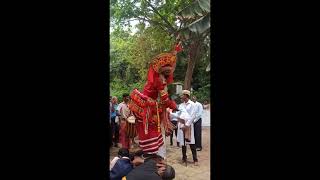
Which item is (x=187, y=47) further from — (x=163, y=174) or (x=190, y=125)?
(x=163, y=174)

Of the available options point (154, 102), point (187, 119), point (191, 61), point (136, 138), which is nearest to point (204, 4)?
point (187, 119)

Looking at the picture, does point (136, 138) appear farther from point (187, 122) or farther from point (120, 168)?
point (120, 168)

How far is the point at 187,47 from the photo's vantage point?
34.0 feet

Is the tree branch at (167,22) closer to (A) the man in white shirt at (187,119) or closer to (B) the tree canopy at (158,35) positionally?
(B) the tree canopy at (158,35)

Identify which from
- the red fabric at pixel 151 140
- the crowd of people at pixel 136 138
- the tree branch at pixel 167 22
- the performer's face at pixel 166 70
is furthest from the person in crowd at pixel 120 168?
the tree branch at pixel 167 22

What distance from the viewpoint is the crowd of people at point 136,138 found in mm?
2332

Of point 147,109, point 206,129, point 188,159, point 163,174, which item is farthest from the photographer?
point 206,129

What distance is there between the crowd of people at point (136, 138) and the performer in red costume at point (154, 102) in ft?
0.42

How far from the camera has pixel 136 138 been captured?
419 centimetres

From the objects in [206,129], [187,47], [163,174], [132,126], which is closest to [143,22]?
[187,47]

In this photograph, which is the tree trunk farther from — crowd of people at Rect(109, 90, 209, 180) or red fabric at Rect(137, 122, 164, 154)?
red fabric at Rect(137, 122, 164, 154)

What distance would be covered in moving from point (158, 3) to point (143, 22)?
2.86 ft

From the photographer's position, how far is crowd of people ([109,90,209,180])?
2332mm

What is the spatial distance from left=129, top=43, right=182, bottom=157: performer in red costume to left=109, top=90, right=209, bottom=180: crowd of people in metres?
0.13
